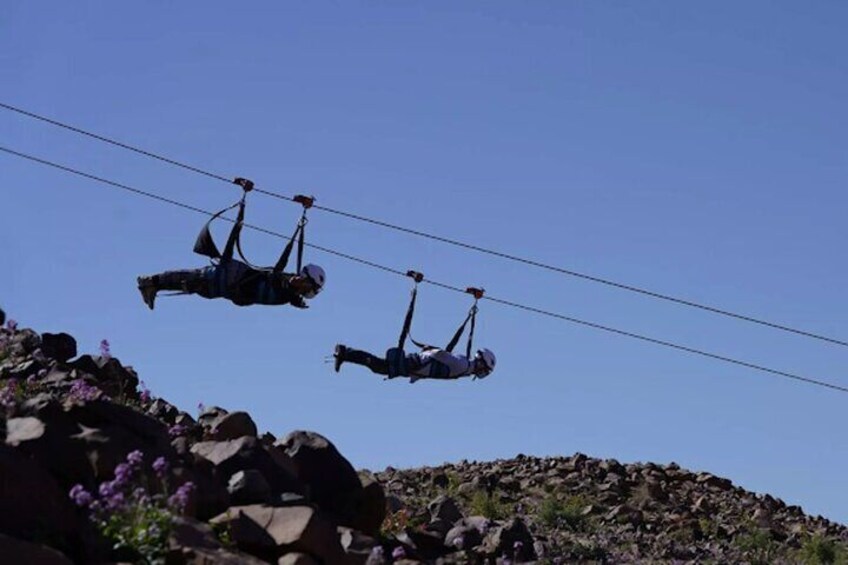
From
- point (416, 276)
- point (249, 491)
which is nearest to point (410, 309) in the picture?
point (416, 276)

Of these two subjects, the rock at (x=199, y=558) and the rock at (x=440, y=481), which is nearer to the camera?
the rock at (x=199, y=558)

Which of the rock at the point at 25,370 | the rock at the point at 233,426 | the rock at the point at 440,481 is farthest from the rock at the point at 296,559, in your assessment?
the rock at the point at 440,481

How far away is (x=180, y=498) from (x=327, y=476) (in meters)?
3.59

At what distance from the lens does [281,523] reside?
11094 millimetres

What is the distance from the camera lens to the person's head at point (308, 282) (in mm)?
21500

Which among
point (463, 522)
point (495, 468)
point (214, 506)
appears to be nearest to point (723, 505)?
point (495, 468)

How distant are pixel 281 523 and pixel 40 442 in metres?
1.98

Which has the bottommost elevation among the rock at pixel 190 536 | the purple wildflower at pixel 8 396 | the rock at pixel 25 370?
the rock at pixel 190 536

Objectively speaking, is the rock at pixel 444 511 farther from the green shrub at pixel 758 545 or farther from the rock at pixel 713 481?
the rock at pixel 713 481

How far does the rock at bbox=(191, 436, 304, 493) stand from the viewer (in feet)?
40.9

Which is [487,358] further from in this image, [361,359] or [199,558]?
[199,558]

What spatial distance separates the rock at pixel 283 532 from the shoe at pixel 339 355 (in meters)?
13.7

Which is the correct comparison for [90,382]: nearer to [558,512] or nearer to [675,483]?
[558,512]

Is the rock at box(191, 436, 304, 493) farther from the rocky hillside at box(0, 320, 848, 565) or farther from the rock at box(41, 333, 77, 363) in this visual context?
the rock at box(41, 333, 77, 363)
